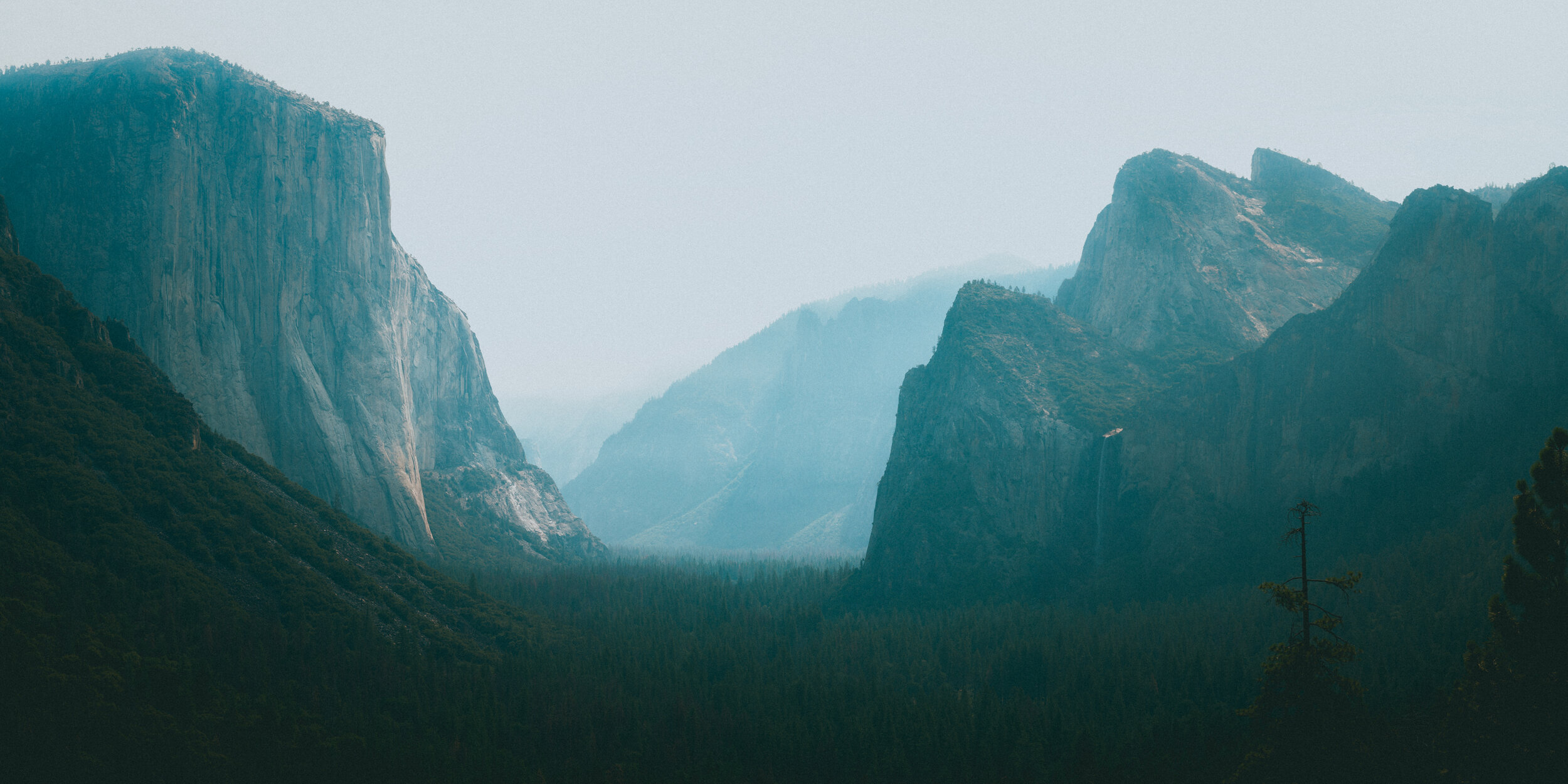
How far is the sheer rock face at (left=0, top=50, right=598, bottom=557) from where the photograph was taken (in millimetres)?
132875

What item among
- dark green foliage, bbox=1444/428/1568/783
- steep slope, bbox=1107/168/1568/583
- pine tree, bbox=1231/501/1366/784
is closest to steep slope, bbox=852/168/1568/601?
steep slope, bbox=1107/168/1568/583

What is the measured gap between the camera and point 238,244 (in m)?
148

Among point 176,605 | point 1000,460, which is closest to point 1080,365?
point 1000,460

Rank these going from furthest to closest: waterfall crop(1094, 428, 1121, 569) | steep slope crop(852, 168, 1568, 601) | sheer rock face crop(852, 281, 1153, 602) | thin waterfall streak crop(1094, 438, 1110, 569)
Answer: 1. sheer rock face crop(852, 281, 1153, 602)
2. thin waterfall streak crop(1094, 438, 1110, 569)
3. waterfall crop(1094, 428, 1121, 569)
4. steep slope crop(852, 168, 1568, 601)

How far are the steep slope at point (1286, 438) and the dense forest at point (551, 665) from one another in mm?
7408

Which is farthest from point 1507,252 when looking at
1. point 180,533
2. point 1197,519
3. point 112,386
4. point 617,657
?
point 112,386

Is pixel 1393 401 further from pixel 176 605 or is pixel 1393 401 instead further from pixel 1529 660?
pixel 176 605

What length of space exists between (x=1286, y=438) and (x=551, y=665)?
342ft

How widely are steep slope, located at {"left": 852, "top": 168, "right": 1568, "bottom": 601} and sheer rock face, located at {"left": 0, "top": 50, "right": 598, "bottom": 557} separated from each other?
95929mm

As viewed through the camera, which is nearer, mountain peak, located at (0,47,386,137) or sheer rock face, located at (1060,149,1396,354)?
mountain peak, located at (0,47,386,137)

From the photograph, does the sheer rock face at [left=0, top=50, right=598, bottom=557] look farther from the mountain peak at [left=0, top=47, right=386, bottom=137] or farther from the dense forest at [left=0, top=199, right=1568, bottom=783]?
the dense forest at [left=0, top=199, right=1568, bottom=783]

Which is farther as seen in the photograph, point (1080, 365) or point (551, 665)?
point (1080, 365)

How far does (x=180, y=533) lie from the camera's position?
299ft

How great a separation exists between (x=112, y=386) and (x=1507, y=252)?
167943mm
